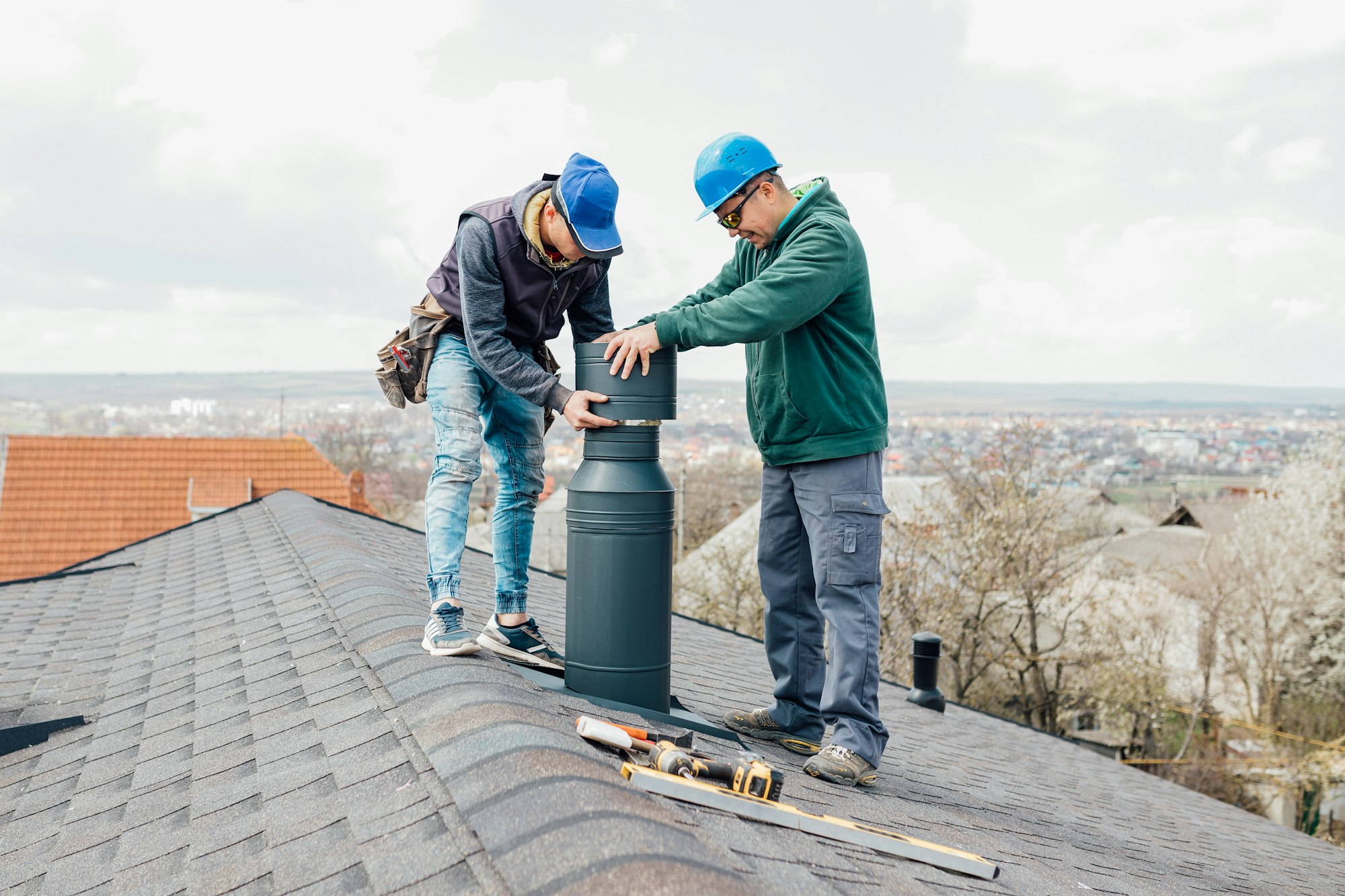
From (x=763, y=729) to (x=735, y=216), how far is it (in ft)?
6.33

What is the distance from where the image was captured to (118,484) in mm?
20328

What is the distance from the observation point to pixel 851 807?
265cm

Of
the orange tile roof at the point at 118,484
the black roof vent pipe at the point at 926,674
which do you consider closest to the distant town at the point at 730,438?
the orange tile roof at the point at 118,484

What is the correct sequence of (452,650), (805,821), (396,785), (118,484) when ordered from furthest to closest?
(118,484) < (452,650) < (805,821) < (396,785)

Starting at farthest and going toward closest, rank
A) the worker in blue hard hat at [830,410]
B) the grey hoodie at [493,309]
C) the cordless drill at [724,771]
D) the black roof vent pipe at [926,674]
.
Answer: the black roof vent pipe at [926,674] → the worker in blue hard hat at [830,410] → the grey hoodie at [493,309] → the cordless drill at [724,771]

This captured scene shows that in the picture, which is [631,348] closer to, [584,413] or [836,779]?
[584,413]

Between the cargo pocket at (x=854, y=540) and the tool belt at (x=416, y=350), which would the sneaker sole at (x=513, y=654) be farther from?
the cargo pocket at (x=854, y=540)

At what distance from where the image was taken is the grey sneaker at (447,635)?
2.71 metres

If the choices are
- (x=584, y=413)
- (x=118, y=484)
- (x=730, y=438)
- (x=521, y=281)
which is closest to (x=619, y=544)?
(x=584, y=413)

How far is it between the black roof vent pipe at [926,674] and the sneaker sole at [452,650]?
4523 mm

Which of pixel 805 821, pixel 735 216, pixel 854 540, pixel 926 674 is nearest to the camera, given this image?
pixel 805 821

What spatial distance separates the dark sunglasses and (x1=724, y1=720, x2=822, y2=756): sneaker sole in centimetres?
187

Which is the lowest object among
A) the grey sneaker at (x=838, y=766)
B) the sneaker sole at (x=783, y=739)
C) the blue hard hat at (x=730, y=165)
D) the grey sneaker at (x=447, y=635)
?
the sneaker sole at (x=783, y=739)

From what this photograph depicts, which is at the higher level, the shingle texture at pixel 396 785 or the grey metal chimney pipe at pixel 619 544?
the grey metal chimney pipe at pixel 619 544
